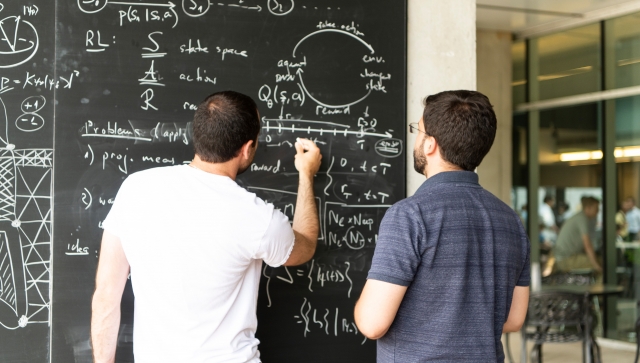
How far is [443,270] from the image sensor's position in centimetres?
195

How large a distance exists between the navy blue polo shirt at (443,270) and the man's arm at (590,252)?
651cm

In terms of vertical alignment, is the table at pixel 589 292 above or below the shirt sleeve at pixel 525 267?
below

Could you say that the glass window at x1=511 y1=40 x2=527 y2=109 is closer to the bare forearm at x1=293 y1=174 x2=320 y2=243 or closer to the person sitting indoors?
the person sitting indoors

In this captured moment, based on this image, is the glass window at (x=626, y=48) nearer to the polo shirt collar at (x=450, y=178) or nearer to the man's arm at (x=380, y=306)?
the polo shirt collar at (x=450, y=178)

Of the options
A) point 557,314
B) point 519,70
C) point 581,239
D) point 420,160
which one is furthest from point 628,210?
point 420,160

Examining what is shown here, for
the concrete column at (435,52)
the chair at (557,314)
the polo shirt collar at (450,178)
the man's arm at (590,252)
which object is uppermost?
the concrete column at (435,52)

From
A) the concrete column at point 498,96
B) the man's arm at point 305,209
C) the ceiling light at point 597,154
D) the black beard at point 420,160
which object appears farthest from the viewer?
the concrete column at point 498,96

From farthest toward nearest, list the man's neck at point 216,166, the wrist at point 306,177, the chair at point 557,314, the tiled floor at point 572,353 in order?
the tiled floor at point 572,353
the chair at point 557,314
the wrist at point 306,177
the man's neck at point 216,166

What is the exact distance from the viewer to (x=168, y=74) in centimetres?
273

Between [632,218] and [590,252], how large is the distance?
2.35ft

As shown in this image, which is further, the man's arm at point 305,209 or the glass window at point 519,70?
the glass window at point 519,70

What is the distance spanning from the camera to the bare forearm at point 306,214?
8.52 ft

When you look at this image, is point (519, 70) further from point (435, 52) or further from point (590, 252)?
point (435, 52)

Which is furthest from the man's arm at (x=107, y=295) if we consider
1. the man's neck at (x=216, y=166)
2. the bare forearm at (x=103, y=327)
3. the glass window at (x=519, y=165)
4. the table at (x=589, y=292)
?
the glass window at (x=519, y=165)
